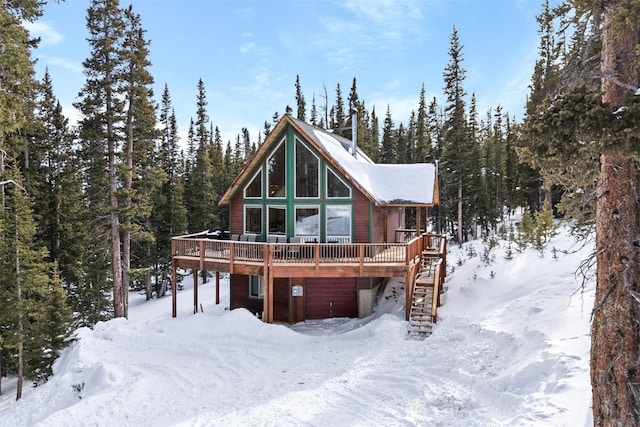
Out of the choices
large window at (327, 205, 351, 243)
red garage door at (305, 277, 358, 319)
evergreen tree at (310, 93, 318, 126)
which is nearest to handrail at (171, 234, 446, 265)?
large window at (327, 205, 351, 243)

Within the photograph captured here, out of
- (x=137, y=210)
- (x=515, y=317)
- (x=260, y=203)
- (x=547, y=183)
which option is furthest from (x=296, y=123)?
(x=547, y=183)

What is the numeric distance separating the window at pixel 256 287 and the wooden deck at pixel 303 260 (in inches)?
98.1

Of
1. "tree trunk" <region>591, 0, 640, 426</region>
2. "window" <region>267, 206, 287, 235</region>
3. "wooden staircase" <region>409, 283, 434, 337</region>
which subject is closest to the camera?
"tree trunk" <region>591, 0, 640, 426</region>

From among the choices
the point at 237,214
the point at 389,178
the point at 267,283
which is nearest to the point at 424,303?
the point at 267,283

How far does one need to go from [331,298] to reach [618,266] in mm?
11674

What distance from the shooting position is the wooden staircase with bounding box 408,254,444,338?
11961 millimetres

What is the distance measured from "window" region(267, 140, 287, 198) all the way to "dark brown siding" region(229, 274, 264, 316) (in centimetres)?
389

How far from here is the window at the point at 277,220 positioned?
1574cm

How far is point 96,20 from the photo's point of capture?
1672cm

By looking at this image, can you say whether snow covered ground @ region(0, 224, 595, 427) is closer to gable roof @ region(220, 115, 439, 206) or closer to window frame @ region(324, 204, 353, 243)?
window frame @ region(324, 204, 353, 243)

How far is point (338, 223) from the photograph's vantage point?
1544cm

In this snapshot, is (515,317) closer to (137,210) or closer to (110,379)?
(110,379)

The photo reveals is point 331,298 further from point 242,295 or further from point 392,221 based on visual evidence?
point 392,221

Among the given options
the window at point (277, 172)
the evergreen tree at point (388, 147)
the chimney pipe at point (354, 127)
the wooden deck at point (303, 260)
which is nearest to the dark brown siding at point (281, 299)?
the wooden deck at point (303, 260)
